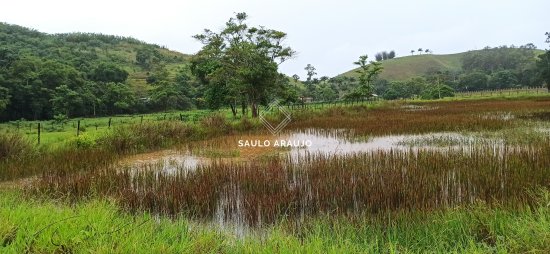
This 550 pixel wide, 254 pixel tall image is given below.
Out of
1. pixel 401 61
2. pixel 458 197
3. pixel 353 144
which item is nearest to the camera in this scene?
pixel 458 197

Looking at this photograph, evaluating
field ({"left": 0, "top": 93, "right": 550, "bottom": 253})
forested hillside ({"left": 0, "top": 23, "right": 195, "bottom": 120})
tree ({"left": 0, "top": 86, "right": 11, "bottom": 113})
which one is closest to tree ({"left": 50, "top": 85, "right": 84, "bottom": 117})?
forested hillside ({"left": 0, "top": 23, "right": 195, "bottom": 120})

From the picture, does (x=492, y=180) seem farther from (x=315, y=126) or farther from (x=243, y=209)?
(x=315, y=126)

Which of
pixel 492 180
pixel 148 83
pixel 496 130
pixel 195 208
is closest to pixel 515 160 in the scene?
pixel 492 180

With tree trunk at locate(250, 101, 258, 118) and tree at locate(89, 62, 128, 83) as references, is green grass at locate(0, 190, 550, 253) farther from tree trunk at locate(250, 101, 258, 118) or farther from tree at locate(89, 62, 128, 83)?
tree at locate(89, 62, 128, 83)

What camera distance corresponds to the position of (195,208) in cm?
616

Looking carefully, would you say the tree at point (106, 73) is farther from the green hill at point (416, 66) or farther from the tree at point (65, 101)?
the green hill at point (416, 66)

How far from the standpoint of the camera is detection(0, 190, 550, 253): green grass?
3691 mm

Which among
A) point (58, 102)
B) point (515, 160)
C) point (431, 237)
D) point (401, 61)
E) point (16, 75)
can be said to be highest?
point (401, 61)

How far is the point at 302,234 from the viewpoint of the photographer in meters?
4.86

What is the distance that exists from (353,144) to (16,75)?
4512 centimetres

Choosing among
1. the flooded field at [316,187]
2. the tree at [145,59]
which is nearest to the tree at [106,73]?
the tree at [145,59]

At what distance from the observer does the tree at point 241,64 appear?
2497 cm

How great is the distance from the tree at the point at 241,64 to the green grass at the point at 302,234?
19.9 m

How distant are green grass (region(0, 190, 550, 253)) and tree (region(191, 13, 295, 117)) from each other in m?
19.9
